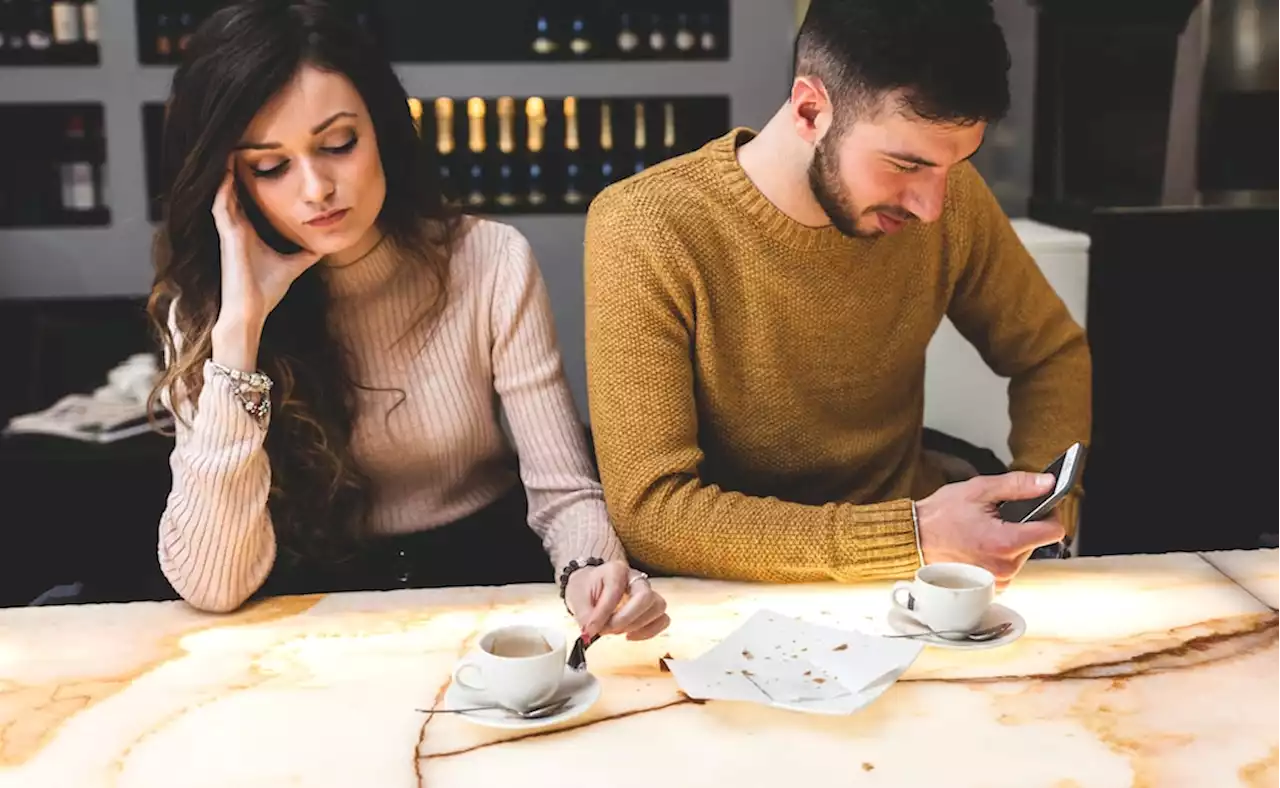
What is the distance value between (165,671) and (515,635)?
373 mm

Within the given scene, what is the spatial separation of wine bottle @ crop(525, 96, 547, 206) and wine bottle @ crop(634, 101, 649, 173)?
30 cm

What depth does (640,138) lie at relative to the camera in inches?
159

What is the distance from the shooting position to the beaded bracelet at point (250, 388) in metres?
1.56

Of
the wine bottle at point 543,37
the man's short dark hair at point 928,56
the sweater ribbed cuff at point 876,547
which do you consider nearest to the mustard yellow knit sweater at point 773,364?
the sweater ribbed cuff at point 876,547

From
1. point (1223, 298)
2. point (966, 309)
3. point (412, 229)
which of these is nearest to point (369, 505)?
point (412, 229)

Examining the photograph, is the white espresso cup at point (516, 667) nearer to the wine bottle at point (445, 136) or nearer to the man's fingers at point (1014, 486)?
the man's fingers at point (1014, 486)

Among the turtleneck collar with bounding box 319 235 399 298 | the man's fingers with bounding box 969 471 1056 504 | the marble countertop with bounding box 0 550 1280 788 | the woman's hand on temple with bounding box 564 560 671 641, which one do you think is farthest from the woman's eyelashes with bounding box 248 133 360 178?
the man's fingers with bounding box 969 471 1056 504

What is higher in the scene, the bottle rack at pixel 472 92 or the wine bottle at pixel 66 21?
the wine bottle at pixel 66 21

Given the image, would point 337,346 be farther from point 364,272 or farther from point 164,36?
point 164,36

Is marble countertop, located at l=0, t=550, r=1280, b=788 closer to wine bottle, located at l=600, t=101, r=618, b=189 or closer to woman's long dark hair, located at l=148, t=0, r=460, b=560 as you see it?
woman's long dark hair, located at l=148, t=0, r=460, b=560

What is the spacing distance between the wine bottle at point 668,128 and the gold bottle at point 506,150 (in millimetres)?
482

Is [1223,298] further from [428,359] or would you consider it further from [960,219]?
[428,359]

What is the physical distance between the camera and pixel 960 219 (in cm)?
189

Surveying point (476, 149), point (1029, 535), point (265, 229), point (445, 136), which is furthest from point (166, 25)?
point (1029, 535)
